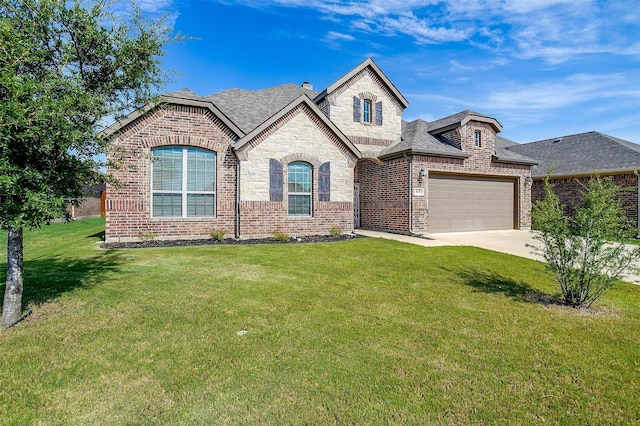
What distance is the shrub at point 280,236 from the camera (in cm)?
1185

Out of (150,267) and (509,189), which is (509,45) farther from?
(150,267)

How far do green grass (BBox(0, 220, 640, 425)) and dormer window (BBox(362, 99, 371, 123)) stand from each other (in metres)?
12.6

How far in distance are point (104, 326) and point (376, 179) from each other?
14.3 m

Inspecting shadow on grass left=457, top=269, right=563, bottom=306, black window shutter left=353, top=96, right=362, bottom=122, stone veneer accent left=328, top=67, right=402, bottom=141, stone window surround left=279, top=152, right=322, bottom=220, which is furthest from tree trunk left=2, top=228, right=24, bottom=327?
black window shutter left=353, top=96, right=362, bottom=122

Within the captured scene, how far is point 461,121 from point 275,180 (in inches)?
390

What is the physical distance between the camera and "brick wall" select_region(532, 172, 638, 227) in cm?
1564

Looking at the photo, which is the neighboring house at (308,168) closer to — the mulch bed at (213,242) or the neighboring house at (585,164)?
the mulch bed at (213,242)

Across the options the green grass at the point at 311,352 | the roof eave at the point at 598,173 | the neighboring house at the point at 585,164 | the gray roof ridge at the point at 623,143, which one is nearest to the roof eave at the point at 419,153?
the roof eave at the point at 598,173

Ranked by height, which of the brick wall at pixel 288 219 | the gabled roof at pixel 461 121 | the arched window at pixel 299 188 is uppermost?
the gabled roof at pixel 461 121

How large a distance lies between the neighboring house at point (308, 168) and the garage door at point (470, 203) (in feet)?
0.19

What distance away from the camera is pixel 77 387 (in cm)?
280

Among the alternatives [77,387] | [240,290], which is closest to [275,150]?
[240,290]

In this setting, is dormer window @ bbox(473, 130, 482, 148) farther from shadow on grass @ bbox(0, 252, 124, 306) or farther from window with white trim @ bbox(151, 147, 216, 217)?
shadow on grass @ bbox(0, 252, 124, 306)

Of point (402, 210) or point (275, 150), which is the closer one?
point (275, 150)
